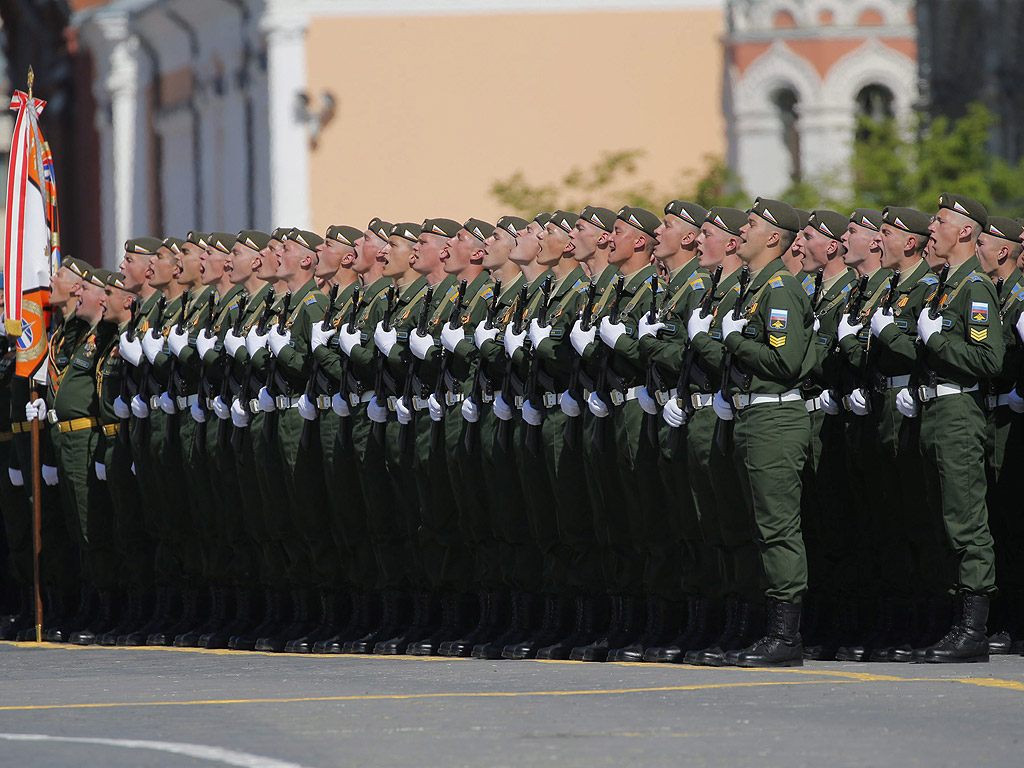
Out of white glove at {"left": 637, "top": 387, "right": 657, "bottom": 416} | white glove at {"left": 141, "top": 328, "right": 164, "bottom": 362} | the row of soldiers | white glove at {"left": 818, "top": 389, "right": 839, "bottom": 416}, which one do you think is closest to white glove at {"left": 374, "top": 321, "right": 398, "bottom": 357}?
the row of soldiers

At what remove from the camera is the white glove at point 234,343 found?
42.6ft

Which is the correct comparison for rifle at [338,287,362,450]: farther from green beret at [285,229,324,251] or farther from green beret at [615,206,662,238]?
green beret at [615,206,662,238]

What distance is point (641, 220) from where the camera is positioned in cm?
1156

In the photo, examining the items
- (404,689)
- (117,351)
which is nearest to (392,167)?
(117,351)

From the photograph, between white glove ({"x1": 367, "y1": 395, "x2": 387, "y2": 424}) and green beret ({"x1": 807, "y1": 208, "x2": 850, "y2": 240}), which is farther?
white glove ({"x1": 367, "y1": 395, "x2": 387, "y2": 424})

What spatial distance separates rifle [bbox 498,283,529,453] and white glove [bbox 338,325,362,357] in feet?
3.00

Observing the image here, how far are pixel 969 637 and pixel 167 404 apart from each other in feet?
15.5

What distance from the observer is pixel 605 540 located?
37.3 ft

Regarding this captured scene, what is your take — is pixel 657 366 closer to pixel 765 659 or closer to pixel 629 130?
pixel 765 659

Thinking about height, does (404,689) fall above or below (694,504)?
below

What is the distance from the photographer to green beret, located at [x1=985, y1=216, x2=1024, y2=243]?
10977 mm

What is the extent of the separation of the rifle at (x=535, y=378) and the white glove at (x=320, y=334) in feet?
4.28

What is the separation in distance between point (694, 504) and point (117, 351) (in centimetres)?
412

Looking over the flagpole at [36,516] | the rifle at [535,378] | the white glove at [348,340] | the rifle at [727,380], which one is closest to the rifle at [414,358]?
the white glove at [348,340]
